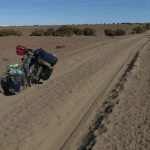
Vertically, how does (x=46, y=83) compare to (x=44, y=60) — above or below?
below

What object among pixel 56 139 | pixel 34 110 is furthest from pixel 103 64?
pixel 56 139

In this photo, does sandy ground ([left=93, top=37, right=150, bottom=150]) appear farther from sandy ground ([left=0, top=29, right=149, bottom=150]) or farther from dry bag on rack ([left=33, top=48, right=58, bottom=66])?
dry bag on rack ([left=33, top=48, right=58, bottom=66])

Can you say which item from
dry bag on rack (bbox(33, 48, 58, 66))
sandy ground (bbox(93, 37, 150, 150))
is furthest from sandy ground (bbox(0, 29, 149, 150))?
dry bag on rack (bbox(33, 48, 58, 66))

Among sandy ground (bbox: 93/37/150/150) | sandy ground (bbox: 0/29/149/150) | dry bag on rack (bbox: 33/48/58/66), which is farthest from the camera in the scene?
dry bag on rack (bbox: 33/48/58/66)

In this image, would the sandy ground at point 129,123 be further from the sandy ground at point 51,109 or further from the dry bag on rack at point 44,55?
the dry bag on rack at point 44,55

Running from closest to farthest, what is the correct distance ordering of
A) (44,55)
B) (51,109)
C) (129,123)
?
(129,123) < (51,109) < (44,55)

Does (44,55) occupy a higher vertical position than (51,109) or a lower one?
higher

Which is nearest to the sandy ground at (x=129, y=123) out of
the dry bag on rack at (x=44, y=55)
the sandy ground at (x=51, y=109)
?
the sandy ground at (x=51, y=109)

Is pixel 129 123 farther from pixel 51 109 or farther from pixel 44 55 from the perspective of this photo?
pixel 44 55

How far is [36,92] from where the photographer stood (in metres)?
14.0

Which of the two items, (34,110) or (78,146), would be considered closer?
(78,146)

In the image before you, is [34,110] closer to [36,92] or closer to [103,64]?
[36,92]

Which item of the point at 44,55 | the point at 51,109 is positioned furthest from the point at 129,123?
the point at 44,55

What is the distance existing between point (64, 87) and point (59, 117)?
152 inches
